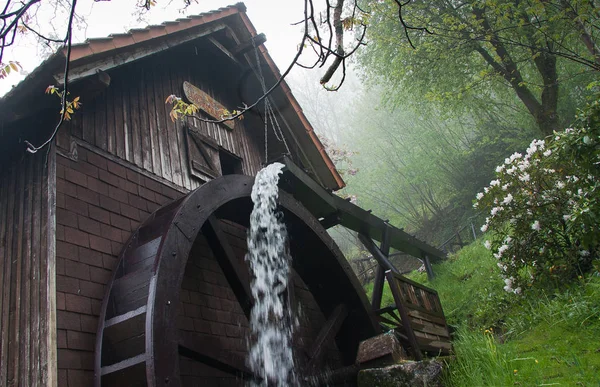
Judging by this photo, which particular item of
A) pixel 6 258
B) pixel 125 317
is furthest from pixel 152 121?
pixel 125 317

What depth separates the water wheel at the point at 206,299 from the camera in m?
3.04

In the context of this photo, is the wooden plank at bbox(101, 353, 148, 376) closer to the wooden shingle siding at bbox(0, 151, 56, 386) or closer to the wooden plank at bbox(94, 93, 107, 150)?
the wooden shingle siding at bbox(0, 151, 56, 386)

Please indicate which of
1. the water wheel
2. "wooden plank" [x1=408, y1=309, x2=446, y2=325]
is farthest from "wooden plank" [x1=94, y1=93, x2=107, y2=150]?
"wooden plank" [x1=408, y1=309, x2=446, y2=325]

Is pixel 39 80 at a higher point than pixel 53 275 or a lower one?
higher

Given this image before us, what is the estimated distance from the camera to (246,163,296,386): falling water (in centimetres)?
454

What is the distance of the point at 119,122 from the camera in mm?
4348

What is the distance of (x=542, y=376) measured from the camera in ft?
10.0

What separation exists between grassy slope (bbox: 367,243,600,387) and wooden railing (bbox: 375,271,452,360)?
0.49 meters

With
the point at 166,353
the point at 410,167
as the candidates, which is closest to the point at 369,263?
the point at 410,167

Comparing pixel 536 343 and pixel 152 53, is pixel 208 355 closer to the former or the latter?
pixel 536 343

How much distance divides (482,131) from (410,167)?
2648 mm

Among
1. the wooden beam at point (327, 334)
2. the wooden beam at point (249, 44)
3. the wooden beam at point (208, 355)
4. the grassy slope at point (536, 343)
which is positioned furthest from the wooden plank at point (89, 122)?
the grassy slope at point (536, 343)

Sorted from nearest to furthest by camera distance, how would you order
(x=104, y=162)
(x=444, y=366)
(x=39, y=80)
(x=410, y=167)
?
(x=444, y=366) < (x=39, y=80) < (x=104, y=162) < (x=410, y=167)

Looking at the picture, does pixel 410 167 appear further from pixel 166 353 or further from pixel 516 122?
pixel 166 353
